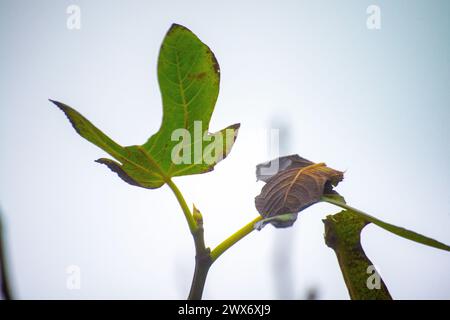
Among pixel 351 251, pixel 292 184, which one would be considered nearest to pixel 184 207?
pixel 292 184

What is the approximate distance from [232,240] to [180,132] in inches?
10.8

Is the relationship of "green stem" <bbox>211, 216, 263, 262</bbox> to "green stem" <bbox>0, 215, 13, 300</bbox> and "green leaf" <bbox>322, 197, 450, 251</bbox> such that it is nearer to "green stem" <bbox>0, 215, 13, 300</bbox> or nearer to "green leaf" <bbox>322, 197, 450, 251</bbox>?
"green leaf" <bbox>322, 197, 450, 251</bbox>

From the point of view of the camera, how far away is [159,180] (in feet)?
2.70

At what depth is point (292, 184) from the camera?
2.58 feet

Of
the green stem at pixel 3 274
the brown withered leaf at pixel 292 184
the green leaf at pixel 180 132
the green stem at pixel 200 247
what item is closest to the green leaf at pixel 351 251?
the brown withered leaf at pixel 292 184

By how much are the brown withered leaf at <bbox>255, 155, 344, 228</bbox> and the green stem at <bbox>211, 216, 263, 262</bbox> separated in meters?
0.04

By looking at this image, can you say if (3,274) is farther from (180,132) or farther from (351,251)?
(351,251)

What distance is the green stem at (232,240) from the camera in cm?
68

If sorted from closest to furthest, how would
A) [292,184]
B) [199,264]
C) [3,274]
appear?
[3,274] < [199,264] < [292,184]

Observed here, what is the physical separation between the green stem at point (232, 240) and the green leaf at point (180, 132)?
0.57 feet

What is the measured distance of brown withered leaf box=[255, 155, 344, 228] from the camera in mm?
735

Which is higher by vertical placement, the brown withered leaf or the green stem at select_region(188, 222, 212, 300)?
the brown withered leaf

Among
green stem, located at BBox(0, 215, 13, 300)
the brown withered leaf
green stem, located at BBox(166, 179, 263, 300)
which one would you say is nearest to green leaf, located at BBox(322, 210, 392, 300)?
the brown withered leaf
